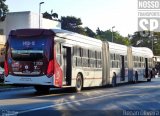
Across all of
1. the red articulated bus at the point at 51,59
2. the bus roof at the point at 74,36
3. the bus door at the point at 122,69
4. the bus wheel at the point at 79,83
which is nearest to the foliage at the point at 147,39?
→ the bus door at the point at 122,69

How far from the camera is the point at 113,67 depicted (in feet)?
103

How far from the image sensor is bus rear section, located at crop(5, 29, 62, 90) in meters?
21.2

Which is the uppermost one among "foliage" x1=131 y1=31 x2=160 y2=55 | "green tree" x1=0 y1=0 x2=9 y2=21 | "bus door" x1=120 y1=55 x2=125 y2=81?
"green tree" x1=0 y1=0 x2=9 y2=21

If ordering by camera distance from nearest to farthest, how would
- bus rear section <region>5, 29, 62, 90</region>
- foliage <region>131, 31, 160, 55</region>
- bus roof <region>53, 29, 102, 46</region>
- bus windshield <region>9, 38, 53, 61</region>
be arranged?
bus rear section <region>5, 29, 62, 90</region> → bus windshield <region>9, 38, 53, 61</region> → bus roof <region>53, 29, 102, 46</region> → foliage <region>131, 31, 160, 55</region>

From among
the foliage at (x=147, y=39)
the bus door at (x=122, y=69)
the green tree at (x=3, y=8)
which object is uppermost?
the green tree at (x=3, y=8)

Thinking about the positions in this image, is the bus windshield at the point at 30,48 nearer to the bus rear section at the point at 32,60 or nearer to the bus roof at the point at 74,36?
the bus rear section at the point at 32,60

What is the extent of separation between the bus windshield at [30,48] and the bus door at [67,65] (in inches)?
64.6

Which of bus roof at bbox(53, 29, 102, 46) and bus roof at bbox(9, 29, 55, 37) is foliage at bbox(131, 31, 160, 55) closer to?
bus roof at bbox(53, 29, 102, 46)

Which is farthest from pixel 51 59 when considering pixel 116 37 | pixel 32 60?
pixel 116 37

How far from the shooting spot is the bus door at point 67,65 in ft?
74.8

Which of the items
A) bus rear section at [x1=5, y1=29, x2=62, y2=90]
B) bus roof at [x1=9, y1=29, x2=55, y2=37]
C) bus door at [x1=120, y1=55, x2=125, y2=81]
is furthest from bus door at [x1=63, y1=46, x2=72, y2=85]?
bus door at [x1=120, y1=55, x2=125, y2=81]

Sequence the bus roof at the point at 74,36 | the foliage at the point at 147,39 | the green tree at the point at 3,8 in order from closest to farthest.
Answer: the bus roof at the point at 74,36
the green tree at the point at 3,8
the foliage at the point at 147,39

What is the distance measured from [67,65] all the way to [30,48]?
7.87ft

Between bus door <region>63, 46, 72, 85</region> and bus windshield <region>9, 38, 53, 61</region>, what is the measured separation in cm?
164
